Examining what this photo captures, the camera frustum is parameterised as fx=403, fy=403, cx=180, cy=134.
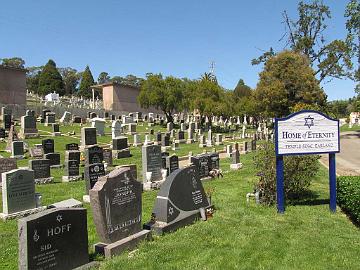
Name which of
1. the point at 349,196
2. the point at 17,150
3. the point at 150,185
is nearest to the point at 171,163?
the point at 150,185

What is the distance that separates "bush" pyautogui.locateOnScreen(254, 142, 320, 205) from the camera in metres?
11.2

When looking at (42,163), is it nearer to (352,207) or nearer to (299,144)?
(299,144)

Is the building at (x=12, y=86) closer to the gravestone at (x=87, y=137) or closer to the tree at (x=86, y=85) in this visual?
the gravestone at (x=87, y=137)

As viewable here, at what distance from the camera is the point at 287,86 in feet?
142

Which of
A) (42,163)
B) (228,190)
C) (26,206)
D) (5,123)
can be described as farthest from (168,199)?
(5,123)

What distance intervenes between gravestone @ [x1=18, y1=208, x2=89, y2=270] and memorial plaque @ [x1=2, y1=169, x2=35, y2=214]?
15.4 feet

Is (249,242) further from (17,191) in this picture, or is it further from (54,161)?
(54,161)

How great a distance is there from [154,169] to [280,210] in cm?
591

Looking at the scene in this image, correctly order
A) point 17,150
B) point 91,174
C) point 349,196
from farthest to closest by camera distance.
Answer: point 17,150 < point 91,174 < point 349,196

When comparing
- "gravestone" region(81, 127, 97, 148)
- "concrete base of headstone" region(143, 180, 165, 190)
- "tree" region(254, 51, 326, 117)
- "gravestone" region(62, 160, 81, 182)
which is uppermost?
"tree" region(254, 51, 326, 117)

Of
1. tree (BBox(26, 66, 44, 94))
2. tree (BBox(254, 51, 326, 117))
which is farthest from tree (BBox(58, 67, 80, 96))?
tree (BBox(254, 51, 326, 117))

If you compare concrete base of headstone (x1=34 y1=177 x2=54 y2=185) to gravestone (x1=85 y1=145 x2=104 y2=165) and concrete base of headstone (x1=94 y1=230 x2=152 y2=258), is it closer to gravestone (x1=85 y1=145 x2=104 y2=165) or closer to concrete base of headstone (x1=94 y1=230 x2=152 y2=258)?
gravestone (x1=85 y1=145 x2=104 y2=165)

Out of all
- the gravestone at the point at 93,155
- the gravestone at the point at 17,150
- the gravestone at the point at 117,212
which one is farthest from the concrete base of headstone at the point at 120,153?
the gravestone at the point at 117,212

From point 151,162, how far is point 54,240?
9.15m
